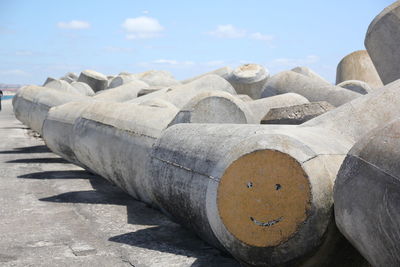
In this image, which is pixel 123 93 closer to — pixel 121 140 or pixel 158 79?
pixel 158 79

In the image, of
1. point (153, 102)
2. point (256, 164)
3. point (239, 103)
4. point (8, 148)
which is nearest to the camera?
point (256, 164)

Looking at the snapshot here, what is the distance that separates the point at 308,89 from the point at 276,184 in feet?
21.6

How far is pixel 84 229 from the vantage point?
14.6ft

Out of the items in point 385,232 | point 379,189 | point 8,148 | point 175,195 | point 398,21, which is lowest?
point 8,148

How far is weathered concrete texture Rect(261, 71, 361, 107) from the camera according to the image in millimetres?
8410

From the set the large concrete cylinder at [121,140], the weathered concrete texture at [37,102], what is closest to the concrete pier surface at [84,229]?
the large concrete cylinder at [121,140]

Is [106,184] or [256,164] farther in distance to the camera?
[106,184]

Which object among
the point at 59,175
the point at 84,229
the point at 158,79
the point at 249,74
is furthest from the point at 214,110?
the point at 158,79

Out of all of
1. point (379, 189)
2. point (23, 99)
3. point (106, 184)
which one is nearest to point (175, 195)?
point (379, 189)

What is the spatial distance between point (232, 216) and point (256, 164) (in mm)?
347

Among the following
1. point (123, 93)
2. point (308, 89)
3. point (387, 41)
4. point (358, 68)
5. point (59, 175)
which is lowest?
point (59, 175)

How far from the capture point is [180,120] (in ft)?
18.6

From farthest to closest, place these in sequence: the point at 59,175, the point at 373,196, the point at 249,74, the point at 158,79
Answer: the point at 158,79 → the point at 249,74 → the point at 59,175 → the point at 373,196

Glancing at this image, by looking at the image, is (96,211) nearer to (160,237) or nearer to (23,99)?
(160,237)
